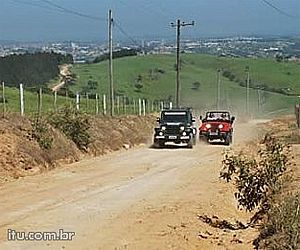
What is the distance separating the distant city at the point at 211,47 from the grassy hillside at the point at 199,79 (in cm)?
260

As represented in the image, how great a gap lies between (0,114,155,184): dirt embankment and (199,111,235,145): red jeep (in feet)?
16.9

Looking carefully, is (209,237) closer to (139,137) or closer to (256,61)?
(139,137)

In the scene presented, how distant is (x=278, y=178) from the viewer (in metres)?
18.8

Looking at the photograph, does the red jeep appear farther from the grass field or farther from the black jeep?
the grass field

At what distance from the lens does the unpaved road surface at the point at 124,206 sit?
15281mm

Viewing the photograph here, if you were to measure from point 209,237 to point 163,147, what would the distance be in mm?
27491

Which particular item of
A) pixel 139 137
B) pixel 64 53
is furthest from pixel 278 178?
pixel 64 53

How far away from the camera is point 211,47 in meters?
166

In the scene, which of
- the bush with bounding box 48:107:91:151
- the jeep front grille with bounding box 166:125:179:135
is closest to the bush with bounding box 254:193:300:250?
the bush with bounding box 48:107:91:151

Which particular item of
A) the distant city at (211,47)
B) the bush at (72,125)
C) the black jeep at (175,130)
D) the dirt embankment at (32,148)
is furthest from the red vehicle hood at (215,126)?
the distant city at (211,47)

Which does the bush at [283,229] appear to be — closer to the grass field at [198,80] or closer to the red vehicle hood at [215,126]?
the red vehicle hood at [215,126]

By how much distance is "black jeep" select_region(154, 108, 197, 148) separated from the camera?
43.0 m

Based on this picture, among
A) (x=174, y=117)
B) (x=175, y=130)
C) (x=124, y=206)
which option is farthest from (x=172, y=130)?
(x=124, y=206)

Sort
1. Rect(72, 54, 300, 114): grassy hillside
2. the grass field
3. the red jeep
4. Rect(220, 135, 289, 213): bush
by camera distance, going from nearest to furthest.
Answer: Rect(220, 135, 289, 213): bush
the red jeep
the grass field
Rect(72, 54, 300, 114): grassy hillside
